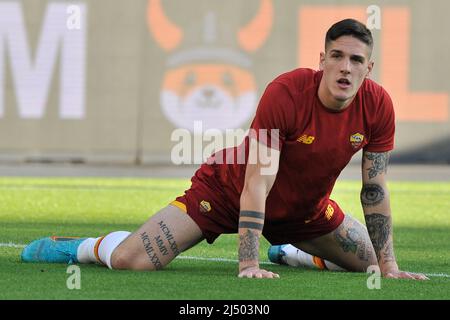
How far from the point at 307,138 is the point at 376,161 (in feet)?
2.01

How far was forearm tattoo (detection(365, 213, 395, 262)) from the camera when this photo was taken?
750cm

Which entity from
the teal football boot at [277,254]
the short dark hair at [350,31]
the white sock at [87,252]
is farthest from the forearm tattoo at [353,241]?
the white sock at [87,252]

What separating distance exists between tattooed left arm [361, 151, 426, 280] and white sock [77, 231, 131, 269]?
1701 millimetres

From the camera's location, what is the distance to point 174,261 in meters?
8.32

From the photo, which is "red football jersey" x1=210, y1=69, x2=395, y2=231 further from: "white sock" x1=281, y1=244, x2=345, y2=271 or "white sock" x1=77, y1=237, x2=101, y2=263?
"white sock" x1=77, y1=237, x2=101, y2=263

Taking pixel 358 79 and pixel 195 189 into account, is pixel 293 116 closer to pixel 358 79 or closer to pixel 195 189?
pixel 358 79

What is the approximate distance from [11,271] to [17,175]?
14.6 metres

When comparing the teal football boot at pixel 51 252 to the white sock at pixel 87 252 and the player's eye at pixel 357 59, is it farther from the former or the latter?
the player's eye at pixel 357 59

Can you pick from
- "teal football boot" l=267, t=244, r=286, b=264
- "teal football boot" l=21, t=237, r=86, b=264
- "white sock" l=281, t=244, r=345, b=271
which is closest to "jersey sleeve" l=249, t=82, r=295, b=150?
"white sock" l=281, t=244, r=345, b=271

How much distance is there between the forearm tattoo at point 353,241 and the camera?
7.78 meters

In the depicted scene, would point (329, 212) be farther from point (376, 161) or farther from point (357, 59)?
point (357, 59)

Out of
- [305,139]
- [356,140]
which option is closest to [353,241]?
[356,140]

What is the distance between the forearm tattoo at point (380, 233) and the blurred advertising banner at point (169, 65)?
17.0m

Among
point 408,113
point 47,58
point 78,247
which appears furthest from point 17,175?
point 78,247
